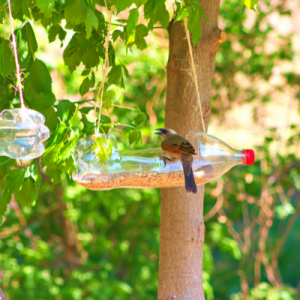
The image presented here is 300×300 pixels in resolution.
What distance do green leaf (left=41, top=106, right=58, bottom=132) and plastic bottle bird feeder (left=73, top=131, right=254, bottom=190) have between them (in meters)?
0.21

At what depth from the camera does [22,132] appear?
4.28ft

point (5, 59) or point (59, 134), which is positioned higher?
point (5, 59)

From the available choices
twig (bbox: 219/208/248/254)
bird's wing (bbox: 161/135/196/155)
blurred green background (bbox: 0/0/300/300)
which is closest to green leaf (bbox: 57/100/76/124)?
bird's wing (bbox: 161/135/196/155)

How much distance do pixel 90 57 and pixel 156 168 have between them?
61cm

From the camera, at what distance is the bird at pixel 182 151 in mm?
1657

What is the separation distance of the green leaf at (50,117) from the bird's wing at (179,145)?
53 cm

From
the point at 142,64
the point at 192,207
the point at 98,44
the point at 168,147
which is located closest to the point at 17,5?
the point at 98,44

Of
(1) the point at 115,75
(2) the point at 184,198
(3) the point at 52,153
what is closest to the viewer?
(3) the point at 52,153

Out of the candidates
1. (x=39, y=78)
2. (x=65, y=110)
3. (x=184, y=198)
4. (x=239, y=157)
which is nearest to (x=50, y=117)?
(x=65, y=110)

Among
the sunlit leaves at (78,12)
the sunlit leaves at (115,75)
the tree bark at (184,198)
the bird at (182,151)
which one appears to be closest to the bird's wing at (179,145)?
the bird at (182,151)

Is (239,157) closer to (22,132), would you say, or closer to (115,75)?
(115,75)

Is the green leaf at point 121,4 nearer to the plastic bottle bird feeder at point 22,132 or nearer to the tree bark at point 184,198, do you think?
the plastic bottle bird feeder at point 22,132

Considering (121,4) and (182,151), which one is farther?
(182,151)

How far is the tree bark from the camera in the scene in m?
1.83
